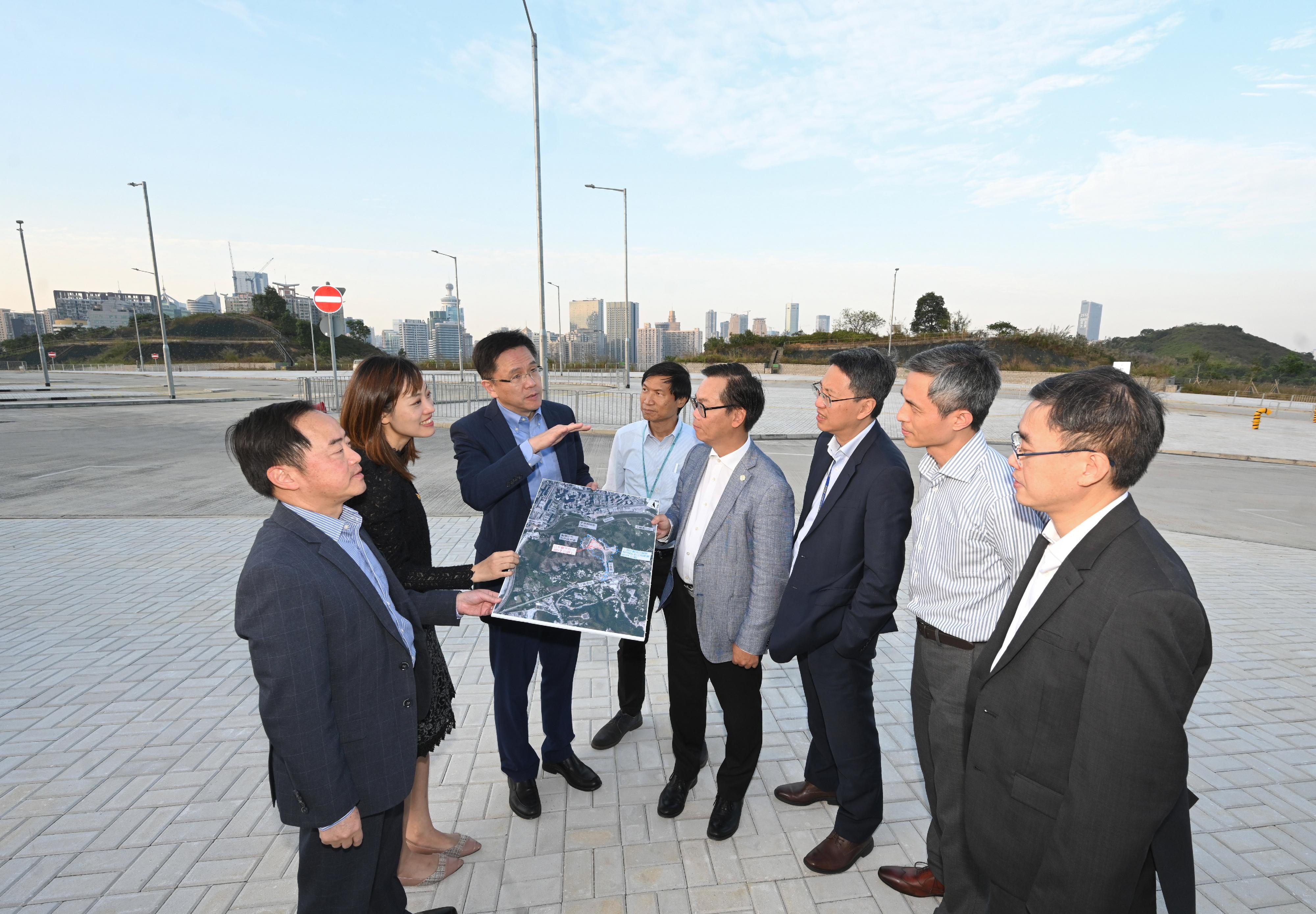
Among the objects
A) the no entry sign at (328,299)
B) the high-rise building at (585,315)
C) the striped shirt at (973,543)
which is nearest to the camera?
the striped shirt at (973,543)

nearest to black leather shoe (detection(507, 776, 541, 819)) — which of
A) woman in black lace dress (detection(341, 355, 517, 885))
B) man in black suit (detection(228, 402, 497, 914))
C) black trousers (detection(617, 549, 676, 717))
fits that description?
woman in black lace dress (detection(341, 355, 517, 885))

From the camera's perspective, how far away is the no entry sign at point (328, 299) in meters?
16.2

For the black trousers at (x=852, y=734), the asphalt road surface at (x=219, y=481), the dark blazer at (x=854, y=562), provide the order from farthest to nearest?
1. the asphalt road surface at (x=219, y=481)
2. the black trousers at (x=852, y=734)
3. the dark blazer at (x=854, y=562)

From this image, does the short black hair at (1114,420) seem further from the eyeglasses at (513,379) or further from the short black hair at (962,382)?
the eyeglasses at (513,379)

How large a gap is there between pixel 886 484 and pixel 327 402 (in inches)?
897

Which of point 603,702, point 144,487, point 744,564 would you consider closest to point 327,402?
point 144,487

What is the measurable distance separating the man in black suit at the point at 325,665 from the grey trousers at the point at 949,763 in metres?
1.98

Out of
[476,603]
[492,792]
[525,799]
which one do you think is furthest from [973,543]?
[492,792]

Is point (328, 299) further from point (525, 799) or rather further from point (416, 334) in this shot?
point (416, 334)

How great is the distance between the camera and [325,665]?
1.80m

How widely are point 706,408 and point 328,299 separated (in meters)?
16.8

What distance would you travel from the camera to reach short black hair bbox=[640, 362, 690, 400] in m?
3.41

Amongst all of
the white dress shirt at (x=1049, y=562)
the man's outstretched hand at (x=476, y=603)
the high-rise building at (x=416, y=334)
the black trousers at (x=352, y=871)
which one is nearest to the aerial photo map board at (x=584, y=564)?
the man's outstretched hand at (x=476, y=603)

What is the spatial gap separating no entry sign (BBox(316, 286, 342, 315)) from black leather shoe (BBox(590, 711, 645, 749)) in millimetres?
15566
